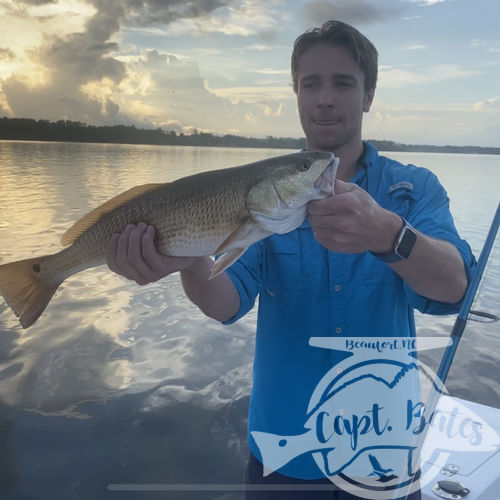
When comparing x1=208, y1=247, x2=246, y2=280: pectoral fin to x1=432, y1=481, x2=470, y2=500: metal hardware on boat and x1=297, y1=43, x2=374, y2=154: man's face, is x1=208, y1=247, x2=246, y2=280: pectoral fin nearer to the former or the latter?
x1=297, y1=43, x2=374, y2=154: man's face

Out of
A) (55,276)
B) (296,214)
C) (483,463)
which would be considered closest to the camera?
(296,214)

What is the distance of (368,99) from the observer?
323 cm

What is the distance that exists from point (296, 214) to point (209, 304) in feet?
2.60

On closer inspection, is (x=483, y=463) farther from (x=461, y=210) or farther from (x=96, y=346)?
(x=461, y=210)

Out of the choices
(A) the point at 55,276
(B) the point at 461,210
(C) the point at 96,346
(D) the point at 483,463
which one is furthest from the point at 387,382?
(B) the point at 461,210

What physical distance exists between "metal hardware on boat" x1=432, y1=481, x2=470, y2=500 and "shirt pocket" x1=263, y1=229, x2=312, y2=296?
6.91 feet

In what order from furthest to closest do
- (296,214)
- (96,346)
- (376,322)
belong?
(96,346)
(376,322)
(296,214)

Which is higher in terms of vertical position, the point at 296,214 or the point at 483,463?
the point at 296,214

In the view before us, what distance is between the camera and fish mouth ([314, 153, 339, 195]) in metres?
2.24

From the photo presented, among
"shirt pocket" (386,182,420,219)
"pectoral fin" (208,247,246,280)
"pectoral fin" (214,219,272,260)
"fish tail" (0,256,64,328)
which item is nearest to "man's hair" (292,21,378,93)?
"shirt pocket" (386,182,420,219)

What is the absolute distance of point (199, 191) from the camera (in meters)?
2.67

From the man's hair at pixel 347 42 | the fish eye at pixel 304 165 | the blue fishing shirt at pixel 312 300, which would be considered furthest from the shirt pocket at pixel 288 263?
the man's hair at pixel 347 42

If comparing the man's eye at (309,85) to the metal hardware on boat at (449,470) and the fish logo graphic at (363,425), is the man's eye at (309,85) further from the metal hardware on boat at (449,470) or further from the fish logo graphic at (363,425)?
the metal hardware on boat at (449,470)

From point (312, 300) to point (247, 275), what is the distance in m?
0.43
